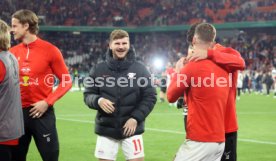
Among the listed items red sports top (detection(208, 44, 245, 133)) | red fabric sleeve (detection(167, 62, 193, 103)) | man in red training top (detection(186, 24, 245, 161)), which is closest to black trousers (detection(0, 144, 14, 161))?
red fabric sleeve (detection(167, 62, 193, 103))

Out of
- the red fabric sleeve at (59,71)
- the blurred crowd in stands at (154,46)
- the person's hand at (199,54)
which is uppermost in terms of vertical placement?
the person's hand at (199,54)

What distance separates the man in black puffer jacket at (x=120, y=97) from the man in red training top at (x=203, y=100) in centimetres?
111

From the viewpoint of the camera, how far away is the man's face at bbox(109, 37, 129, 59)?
20.8 feet

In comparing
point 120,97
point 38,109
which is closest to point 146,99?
point 120,97

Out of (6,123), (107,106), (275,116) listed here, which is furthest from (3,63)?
(275,116)

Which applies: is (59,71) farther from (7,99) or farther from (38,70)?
(7,99)

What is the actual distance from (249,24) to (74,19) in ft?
59.6

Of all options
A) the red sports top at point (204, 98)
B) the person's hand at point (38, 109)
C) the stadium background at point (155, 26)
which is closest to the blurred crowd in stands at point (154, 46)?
the stadium background at point (155, 26)

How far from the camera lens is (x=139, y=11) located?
194ft

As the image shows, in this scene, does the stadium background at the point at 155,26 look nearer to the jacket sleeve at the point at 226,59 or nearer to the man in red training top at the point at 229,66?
the man in red training top at the point at 229,66

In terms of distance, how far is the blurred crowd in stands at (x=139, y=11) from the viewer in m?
53.4

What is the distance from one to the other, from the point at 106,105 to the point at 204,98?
1325 millimetres

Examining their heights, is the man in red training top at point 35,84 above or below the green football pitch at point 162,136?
above

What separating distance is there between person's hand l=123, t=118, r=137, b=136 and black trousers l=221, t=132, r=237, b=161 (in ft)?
3.46
